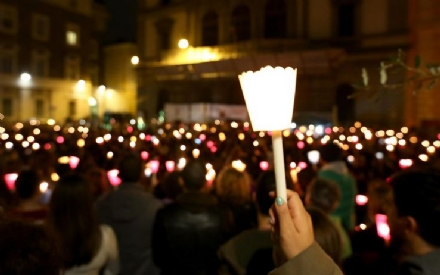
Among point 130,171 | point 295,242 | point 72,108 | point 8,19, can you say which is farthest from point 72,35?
point 295,242

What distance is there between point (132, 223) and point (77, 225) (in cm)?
125

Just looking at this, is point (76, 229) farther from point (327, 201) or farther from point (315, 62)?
point (315, 62)

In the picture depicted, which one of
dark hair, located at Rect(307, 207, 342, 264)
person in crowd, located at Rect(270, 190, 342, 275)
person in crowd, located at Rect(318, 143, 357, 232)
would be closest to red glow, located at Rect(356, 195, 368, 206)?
person in crowd, located at Rect(318, 143, 357, 232)

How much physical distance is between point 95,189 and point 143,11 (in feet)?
134

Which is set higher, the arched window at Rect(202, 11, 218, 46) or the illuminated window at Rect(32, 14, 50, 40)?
the illuminated window at Rect(32, 14, 50, 40)

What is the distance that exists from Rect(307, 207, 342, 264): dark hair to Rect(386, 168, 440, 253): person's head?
1.50 feet

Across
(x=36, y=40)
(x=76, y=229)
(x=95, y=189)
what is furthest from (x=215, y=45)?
(x=76, y=229)

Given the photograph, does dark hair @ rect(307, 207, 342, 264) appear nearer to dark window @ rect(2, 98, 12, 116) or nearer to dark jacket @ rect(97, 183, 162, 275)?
dark jacket @ rect(97, 183, 162, 275)

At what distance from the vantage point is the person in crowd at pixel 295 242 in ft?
5.94

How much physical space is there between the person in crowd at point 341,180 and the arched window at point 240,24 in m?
31.8

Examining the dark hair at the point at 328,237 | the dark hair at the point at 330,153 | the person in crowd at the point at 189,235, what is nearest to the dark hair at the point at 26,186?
the person in crowd at the point at 189,235

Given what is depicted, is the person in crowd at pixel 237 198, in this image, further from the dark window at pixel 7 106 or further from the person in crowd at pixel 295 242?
the dark window at pixel 7 106

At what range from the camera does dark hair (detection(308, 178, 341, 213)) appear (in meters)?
4.73

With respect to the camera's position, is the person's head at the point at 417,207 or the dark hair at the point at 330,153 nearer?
the person's head at the point at 417,207
